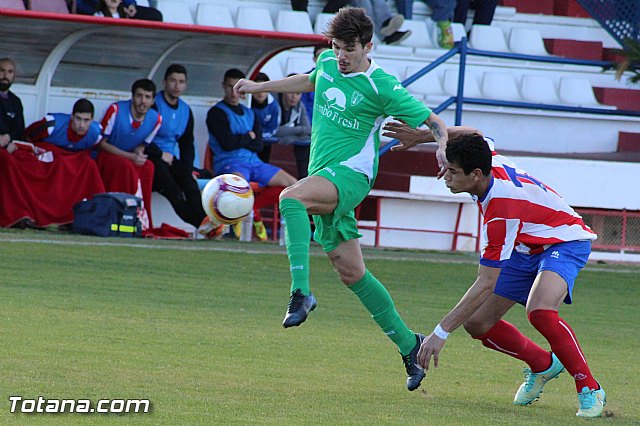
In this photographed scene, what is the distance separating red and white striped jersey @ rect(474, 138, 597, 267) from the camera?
5.76 meters

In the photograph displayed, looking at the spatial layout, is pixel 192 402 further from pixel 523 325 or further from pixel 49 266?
pixel 49 266

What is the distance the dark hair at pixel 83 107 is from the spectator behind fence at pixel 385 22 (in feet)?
20.5

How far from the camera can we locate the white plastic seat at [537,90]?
63.7 ft

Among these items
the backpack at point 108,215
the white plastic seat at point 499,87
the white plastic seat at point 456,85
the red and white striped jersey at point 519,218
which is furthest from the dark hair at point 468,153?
the white plastic seat at point 499,87

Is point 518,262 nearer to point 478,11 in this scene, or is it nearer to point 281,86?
point 281,86

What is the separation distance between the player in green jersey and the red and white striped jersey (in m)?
0.56

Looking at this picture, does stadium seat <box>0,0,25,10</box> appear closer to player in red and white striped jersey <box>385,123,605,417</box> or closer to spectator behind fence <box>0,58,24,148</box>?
spectator behind fence <box>0,58,24,148</box>

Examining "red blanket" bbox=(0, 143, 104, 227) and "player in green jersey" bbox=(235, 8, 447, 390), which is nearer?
"player in green jersey" bbox=(235, 8, 447, 390)

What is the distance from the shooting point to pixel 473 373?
729cm

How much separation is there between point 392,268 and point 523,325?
3203mm

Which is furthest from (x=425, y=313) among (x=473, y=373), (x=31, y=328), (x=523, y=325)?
(x=31, y=328)

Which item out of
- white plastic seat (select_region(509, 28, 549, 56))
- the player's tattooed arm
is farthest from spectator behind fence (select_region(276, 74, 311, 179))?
the player's tattooed arm

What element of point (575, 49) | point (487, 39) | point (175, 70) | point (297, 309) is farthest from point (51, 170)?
point (575, 49)

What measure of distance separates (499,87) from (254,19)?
4.01 metres
